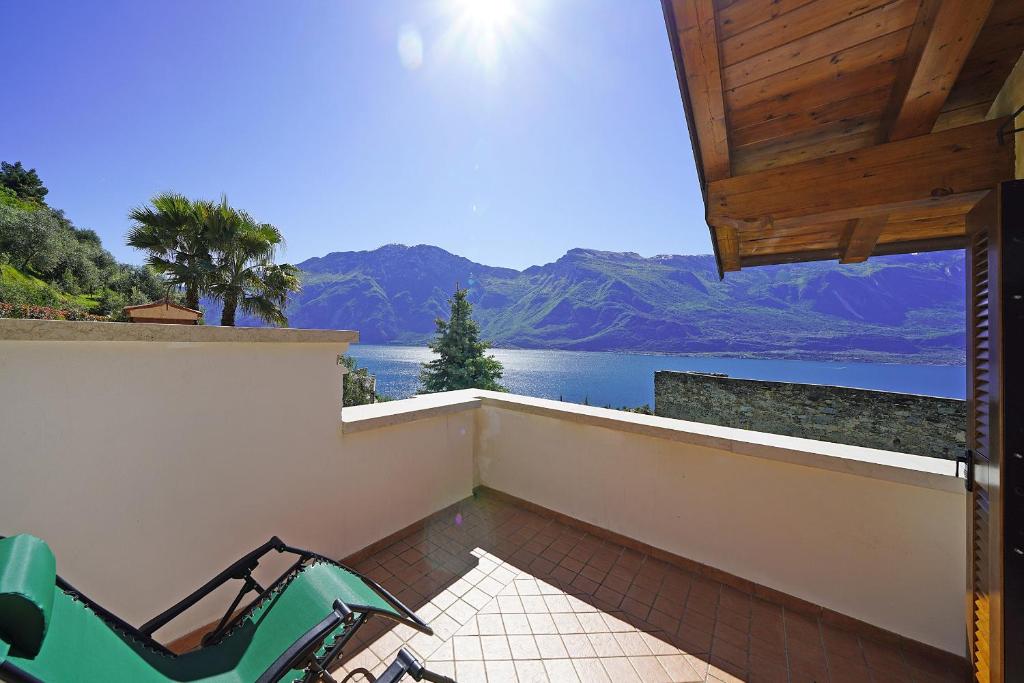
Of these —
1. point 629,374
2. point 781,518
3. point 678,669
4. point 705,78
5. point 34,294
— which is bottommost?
point 629,374

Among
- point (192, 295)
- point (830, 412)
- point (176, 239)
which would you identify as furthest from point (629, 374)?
point (176, 239)

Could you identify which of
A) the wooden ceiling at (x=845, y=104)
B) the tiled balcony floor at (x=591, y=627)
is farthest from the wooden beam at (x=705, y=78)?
the tiled balcony floor at (x=591, y=627)

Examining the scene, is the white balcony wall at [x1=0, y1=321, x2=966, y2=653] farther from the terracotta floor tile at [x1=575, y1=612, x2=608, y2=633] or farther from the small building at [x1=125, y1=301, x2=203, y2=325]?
the terracotta floor tile at [x1=575, y1=612, x2=608, y2=633]

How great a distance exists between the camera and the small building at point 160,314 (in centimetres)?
190

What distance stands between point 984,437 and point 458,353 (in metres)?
19.5

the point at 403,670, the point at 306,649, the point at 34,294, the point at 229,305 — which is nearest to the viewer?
the point at 306,649

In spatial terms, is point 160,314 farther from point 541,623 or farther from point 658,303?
point 658,303

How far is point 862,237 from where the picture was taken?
7.39ft

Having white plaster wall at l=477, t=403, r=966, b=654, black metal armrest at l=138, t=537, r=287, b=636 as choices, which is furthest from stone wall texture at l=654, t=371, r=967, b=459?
black metal armrest at l=138, t=537, r=287, b=636

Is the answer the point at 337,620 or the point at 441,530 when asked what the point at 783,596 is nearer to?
the point at 441,530

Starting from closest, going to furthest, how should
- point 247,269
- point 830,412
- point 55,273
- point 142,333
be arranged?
point 142,333 → point 830,412 → point 247,269 → point 55,273

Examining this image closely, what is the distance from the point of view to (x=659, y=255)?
13200cm

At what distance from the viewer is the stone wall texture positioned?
7855 mm

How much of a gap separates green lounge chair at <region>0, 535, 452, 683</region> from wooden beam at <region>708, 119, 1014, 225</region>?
8.41ft
